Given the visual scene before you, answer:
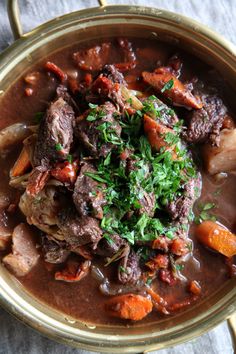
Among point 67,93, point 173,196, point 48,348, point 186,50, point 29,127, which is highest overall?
point 186,50

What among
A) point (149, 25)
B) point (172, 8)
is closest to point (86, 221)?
point (149, 25)

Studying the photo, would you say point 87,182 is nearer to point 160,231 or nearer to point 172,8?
point 160,231

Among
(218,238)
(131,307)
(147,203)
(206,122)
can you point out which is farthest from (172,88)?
(131,307)

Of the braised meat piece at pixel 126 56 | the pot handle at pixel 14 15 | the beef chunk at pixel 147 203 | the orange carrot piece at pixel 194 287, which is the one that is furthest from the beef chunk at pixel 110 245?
the pot handle at pixel 14 15

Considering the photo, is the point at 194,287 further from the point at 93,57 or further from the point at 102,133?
the point at 93,57

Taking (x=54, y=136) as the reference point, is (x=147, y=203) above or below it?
below

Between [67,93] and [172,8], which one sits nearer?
[67,93]
